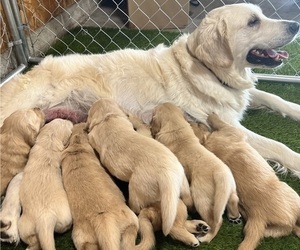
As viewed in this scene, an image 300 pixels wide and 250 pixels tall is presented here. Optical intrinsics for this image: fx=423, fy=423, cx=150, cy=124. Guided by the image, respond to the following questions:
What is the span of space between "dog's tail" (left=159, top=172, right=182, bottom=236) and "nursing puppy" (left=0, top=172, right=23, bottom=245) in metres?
0.60

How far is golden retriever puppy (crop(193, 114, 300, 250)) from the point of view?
4.95 feet

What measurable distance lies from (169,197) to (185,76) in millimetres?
866

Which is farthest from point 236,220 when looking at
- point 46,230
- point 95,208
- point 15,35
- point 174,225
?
point 15,35

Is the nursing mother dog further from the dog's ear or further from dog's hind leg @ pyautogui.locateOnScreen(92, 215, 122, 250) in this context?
dog's hind leg @ pyautogui.locateOnScreen(92, 215, 122, 250)

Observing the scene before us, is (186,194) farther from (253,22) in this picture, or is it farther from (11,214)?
(253,22)

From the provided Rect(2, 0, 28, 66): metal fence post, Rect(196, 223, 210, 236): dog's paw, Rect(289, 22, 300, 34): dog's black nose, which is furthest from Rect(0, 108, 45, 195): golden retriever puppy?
Rect(289, 22, 300, 34): dog's black nose

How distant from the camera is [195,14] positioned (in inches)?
162

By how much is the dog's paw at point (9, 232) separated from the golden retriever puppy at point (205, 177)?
69 cm

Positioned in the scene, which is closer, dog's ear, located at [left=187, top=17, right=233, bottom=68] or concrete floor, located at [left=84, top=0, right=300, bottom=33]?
dog's ear, located at [left=187, top=17, right=233, bottom=68]

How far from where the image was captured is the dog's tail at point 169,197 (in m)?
1.43

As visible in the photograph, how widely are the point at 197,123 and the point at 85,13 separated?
2427mm

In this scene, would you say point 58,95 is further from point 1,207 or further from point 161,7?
point 161,7

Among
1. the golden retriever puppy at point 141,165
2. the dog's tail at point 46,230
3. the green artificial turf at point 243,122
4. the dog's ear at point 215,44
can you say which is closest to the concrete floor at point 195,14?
the green artificial turf at point 243,122

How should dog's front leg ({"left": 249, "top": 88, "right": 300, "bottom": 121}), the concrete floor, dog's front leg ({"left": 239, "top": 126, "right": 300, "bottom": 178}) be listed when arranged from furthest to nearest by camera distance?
the concrete floor < dog's front leg ({"left": 249, "top": 88, "right": 300, "bottom": 121}) < dog's front leg ({"left": 239, "top": 126, "right": 300, "bottom": 178})
